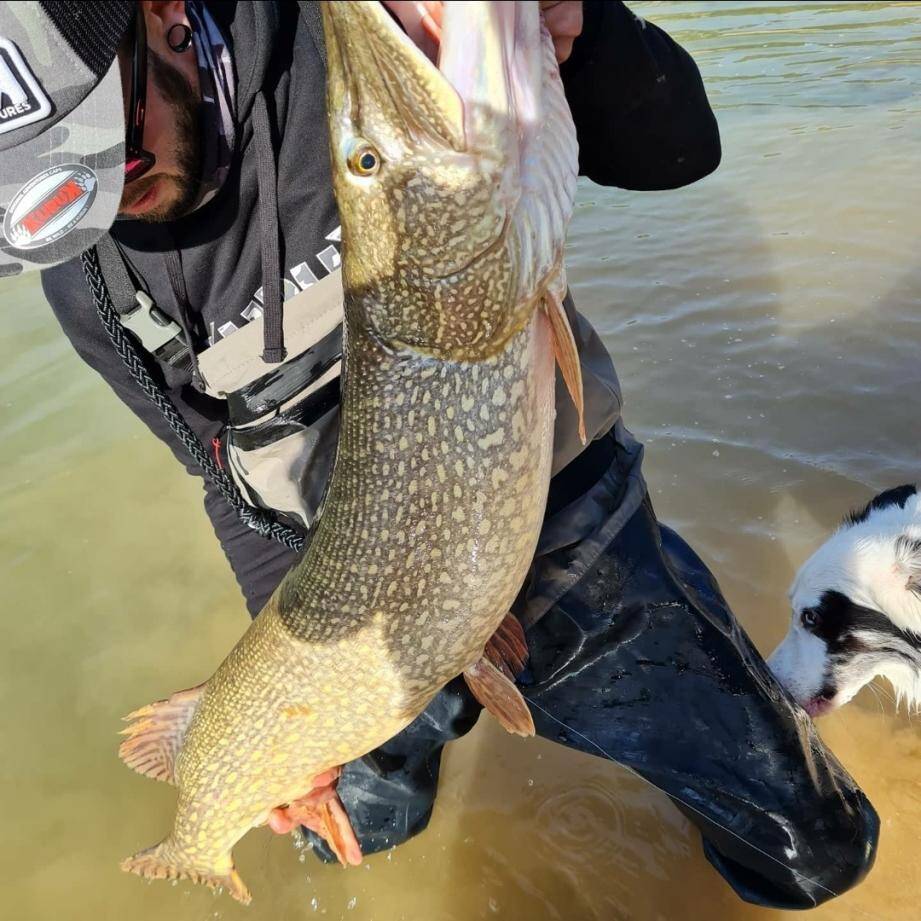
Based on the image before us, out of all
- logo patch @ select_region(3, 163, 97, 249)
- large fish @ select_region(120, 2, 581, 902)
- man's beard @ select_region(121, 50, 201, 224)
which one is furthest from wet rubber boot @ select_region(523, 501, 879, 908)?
logo patch @ select_region(3, 163, 97, 249)

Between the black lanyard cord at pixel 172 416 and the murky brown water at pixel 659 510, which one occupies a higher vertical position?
the black lanyard cord at pixel 172 416

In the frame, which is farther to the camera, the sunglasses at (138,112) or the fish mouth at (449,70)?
the sunglasses at (138,112)

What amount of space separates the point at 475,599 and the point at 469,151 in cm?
94

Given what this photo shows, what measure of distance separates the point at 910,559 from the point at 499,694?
63.1 inches

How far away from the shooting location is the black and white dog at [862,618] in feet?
8.94

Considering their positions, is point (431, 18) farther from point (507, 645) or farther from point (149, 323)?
point (507, 645)

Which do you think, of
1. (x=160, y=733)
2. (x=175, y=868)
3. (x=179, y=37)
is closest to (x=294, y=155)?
(x=179, y=37)

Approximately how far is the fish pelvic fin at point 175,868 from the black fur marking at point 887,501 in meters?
2.36

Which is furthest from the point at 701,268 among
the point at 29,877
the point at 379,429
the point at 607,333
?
the point at 29,877

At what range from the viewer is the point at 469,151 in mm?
1273

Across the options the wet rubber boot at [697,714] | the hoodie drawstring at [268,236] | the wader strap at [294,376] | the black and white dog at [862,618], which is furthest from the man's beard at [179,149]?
the black and white dog at [862,618]

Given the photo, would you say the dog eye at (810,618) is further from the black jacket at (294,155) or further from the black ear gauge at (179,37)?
the black ear gauge at (179,37)

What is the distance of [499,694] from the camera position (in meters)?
1.97

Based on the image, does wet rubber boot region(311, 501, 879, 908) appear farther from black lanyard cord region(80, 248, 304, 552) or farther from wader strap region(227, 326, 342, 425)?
wader strap region(227, 326, 342, 425)
